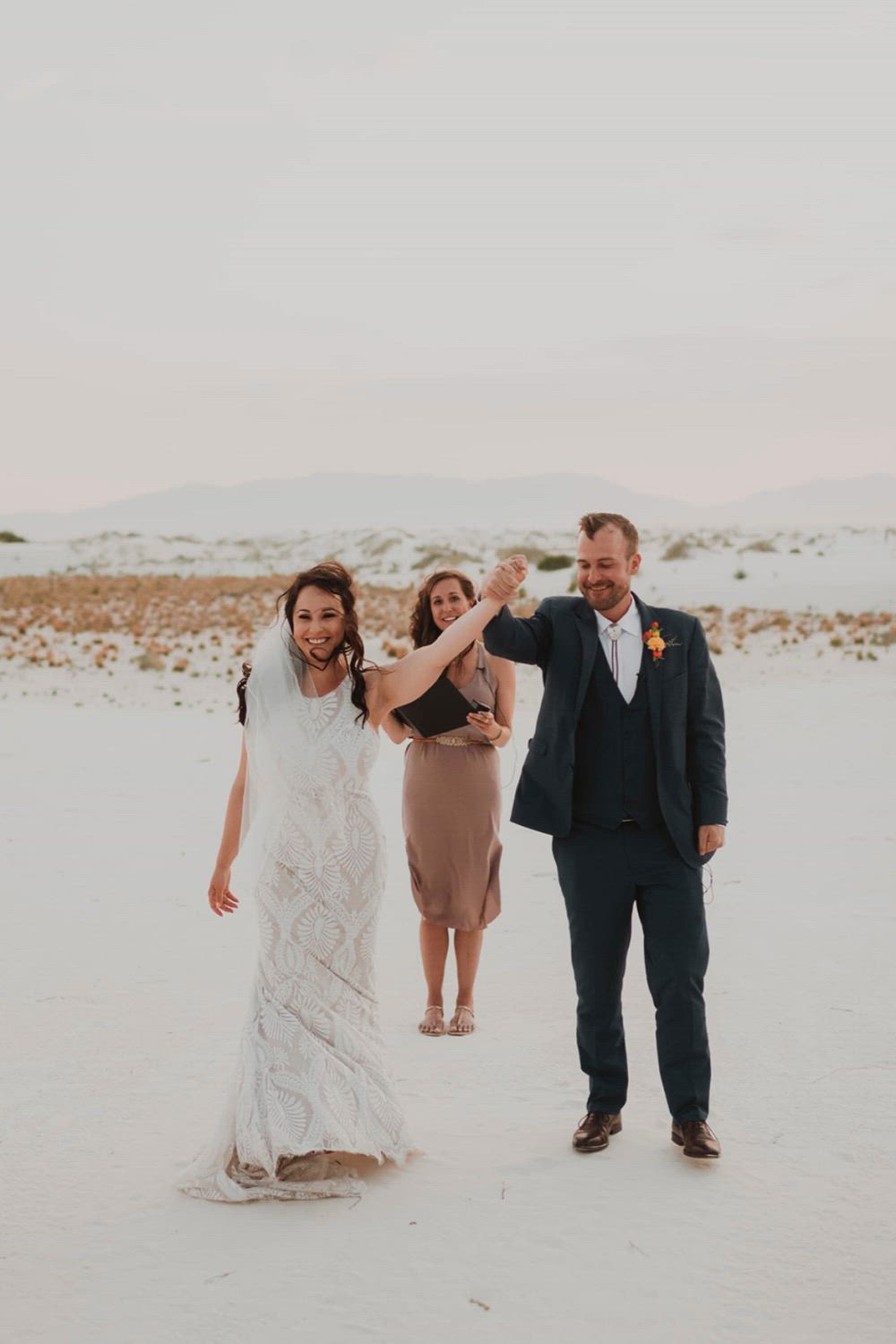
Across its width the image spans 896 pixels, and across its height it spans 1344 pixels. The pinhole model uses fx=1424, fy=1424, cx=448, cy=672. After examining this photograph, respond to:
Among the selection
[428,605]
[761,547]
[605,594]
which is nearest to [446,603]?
[428,605]

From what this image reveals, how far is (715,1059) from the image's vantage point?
562 cm

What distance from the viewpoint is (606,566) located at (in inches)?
179

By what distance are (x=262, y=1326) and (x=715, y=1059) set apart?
261 centimetres

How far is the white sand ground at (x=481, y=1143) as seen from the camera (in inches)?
143

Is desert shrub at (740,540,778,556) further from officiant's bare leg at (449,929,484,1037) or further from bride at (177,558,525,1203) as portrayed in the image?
bride at (177,558,525,1203)

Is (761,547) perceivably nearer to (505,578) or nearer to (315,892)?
(505,578)

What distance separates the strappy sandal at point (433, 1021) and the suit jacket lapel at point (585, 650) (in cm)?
190

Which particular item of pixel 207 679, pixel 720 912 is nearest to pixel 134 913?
pixel 720 912

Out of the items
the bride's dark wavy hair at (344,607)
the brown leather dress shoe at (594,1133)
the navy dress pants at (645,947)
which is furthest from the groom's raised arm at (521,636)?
the brown leather dress shoe at (594,1133)

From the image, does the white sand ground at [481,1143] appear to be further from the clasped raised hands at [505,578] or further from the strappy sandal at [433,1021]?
the clasped raised hands at [505,578]

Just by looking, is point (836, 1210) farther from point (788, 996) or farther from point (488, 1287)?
point (788, 996)

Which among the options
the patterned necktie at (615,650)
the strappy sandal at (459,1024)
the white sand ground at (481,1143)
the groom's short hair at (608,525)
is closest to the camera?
the white sand ground at (481,1143)

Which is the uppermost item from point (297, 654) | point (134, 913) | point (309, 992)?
point (297, 654)

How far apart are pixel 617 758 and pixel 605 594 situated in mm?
528
